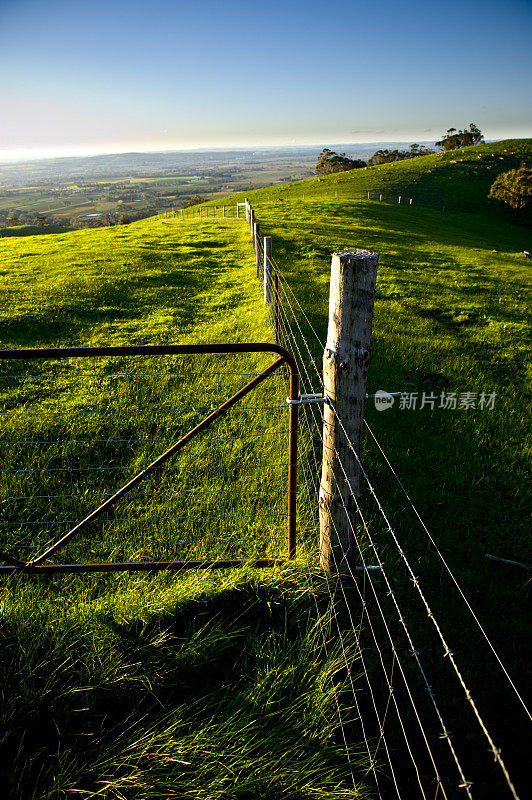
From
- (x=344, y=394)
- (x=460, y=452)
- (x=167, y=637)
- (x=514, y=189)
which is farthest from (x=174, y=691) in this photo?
(x=514, y=189)

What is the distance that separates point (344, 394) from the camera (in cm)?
297

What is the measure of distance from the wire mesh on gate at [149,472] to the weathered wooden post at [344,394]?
305 millimetres

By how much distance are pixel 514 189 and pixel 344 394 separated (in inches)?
2158

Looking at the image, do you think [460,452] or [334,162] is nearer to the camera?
[460,452]

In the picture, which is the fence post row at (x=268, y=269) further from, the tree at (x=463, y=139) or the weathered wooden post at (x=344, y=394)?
the tree at (x=463, y=139)

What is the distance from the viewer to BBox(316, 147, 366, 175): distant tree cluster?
76.2 metres

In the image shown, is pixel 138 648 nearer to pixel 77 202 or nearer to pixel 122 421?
pixel 122 421

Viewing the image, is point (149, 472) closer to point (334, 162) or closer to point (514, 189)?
point (514, 189)

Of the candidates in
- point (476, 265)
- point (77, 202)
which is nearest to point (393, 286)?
point (476, 265)

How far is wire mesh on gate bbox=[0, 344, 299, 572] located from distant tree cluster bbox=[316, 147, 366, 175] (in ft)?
262

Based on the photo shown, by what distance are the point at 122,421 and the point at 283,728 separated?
4378 millimetres

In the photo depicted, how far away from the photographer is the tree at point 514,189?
1813 inches

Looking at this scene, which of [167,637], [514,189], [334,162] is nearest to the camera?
[167,637]

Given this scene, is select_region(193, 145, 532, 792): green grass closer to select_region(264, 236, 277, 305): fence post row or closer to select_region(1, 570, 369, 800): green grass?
select_region(1, 570, 369, 800): green grass
